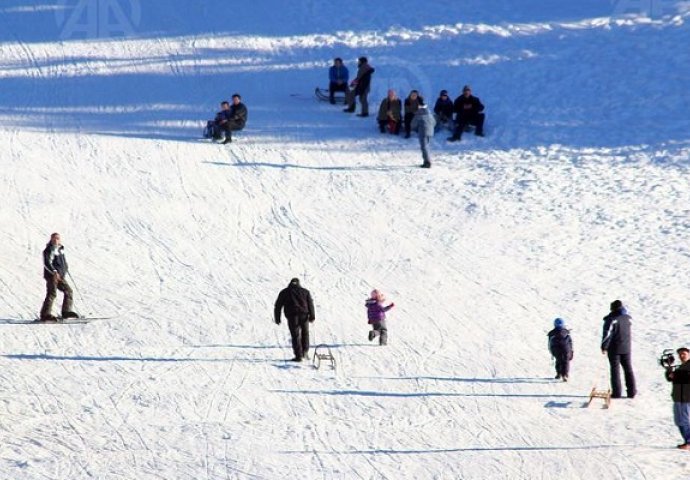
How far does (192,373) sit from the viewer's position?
1744cm

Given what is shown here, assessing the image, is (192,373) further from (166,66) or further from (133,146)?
(166,66)

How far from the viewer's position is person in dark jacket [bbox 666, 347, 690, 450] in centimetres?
1474

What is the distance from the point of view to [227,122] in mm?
26922

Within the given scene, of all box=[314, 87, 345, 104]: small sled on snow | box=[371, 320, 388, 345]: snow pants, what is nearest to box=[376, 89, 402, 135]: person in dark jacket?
box=[314, 87, 345, 104]: small sled on snow

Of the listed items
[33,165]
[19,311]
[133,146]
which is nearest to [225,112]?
[133,146]

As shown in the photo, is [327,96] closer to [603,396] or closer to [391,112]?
[391,112]

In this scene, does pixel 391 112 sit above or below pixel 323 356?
above

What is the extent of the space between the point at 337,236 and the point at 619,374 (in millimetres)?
7562

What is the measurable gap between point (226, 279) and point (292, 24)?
1361cm

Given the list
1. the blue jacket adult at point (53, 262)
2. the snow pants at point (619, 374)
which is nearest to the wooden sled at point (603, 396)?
the snow pants at point (619, 374)

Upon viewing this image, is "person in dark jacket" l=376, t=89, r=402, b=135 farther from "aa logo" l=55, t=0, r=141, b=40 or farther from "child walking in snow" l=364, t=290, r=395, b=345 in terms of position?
"child walking in snow" l=364, t=290, r=395, b=345

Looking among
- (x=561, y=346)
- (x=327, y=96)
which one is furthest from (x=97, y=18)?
(x=561, y=346)

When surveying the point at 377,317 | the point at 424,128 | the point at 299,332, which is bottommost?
the point at 299,332

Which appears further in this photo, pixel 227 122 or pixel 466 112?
pixel 466 112
